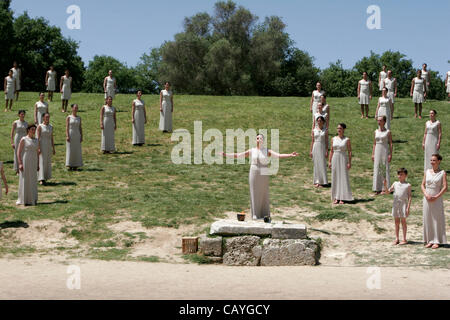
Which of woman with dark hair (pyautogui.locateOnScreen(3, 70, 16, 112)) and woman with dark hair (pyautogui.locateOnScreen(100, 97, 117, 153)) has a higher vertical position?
woman with dark hair (pyautogui.locateOnScreen(3, 70, 16, 112))

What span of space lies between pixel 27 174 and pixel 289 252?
7657 millimetres

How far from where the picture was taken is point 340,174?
1698 cm

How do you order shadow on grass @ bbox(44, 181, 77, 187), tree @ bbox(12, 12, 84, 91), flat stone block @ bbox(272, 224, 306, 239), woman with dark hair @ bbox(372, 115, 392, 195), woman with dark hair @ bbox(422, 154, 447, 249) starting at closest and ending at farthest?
flat stone block @ bbox(272, 224, 306, 239) < woman with dark hair @ bbox(422, 154, 447, 249) < woman with dark hair @ bbox(372, 115, 392, 195) < shadow on grass @ bbox(44, 181, 77, 187) < tree @ bbox(12, 12, 84, 91)

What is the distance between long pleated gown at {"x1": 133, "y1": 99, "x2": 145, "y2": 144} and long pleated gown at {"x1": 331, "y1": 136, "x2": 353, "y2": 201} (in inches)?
354

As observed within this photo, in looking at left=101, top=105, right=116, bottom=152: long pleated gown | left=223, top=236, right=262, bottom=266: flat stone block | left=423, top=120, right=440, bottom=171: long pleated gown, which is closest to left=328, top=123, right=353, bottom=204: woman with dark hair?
left=423, top=120, right=440, bottom=171: long pleated gown

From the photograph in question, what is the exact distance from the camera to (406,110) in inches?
1217

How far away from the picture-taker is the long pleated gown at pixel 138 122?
23125 mm

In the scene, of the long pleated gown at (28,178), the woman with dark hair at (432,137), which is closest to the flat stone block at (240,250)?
the long pleated gown at (28,178)

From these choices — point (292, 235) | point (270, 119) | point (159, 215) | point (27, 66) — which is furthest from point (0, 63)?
point (292, 235)

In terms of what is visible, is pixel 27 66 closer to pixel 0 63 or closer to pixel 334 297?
pixel 0 63

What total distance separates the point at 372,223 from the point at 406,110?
1753 centimetres

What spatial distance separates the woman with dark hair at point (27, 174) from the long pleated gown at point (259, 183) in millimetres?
6166

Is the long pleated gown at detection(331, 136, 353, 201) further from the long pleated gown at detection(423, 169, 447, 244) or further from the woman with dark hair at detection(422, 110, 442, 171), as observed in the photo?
the long pleated gown at detection(423, 169, 447, 244)

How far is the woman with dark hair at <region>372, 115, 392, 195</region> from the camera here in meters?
17.6
